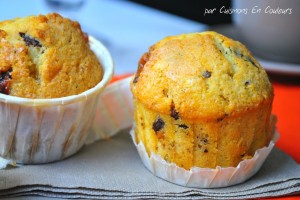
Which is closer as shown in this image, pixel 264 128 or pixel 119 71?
pixel 264 128

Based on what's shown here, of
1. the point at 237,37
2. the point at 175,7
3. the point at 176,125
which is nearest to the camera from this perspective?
the point at 176,125

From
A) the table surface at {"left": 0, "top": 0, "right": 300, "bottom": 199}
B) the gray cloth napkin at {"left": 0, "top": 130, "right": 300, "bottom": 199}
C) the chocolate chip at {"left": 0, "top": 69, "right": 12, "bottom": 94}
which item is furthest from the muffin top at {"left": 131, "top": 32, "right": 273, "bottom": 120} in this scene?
the table surface at {"left": 0, "top": 0, "right": 300, "bottom": 199}

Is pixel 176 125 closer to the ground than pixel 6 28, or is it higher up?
closer to the ground

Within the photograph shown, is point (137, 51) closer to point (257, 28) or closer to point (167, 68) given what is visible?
point (257, 28)

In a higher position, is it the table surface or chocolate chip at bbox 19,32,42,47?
chocolate chip at bbox 19,32,42,47

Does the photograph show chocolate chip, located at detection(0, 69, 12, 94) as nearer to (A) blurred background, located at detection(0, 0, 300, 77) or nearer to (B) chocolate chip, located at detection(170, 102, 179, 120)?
(B) chocolate chip, located at detection(170, 102, 179, 120)

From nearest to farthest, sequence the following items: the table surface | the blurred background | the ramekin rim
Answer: the ramekin rim, the blurred background, the table surface

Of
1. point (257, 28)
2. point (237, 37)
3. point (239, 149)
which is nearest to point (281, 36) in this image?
point (257, 28)
